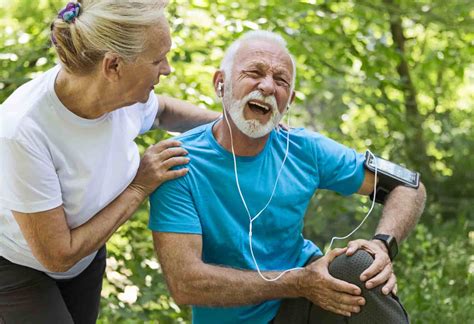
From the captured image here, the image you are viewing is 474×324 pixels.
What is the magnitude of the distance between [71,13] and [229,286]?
3.21 ft

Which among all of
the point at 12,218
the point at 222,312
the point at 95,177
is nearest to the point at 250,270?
the point at 222,312

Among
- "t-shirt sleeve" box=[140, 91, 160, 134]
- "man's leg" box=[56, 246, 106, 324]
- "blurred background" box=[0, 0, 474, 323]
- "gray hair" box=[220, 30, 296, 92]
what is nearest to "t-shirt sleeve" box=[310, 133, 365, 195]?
"gray hair" box=[220, 30, 296, 92]

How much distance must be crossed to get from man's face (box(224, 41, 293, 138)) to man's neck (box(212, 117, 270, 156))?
0.17 ft

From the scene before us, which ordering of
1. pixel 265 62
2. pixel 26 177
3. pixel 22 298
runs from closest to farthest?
pixel 26 177 → pixel 22 298 → pixel 265 62

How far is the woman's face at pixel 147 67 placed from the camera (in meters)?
2.25

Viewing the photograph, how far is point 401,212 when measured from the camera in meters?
2.86

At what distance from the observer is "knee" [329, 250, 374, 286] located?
249cm

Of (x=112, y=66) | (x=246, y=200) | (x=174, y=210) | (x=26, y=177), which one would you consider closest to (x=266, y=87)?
(x=246, y=200)

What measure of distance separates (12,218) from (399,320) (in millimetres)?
1244

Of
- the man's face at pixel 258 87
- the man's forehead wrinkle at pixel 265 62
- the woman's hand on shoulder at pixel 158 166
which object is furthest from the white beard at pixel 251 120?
the woman's hand on shoulder at pixel 158 166

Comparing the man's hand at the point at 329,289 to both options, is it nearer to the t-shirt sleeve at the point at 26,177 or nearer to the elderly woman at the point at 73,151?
the elderly woman at the point at 73,151

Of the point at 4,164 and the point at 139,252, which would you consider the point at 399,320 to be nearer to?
→ the point at 4,164

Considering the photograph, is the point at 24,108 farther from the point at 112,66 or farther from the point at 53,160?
the point at 112,66

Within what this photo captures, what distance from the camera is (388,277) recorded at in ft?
8.32
